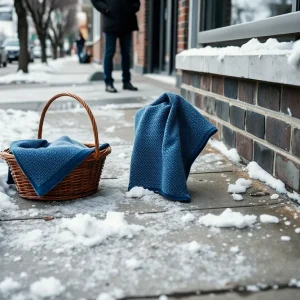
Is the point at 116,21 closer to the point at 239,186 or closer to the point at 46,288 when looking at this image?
the point at 239,186

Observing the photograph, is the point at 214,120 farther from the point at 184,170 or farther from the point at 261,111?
the point at 184,170

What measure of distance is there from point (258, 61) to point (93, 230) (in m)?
1.44

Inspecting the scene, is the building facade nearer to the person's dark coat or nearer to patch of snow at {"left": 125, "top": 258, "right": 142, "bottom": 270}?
patch of snow at {"left": 125, "top": 258, "right": 142, "bottom": 270}

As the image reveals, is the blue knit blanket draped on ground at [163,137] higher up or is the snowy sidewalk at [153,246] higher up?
the blue knit blanket draped on ground at [163,137]

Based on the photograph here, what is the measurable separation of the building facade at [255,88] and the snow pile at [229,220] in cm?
42

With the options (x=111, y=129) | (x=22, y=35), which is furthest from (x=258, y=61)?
(x=22, y=35)

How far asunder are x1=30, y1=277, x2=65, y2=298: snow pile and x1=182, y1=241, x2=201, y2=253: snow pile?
1.75 ft

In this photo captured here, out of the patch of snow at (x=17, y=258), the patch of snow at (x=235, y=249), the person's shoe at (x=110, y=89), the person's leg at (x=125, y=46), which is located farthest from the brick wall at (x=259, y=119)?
the person's shoe at (x=110, y=89)

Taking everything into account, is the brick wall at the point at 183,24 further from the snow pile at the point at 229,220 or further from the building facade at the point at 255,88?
the snow pile at the point at 229,220

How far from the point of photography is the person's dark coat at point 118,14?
7.34m

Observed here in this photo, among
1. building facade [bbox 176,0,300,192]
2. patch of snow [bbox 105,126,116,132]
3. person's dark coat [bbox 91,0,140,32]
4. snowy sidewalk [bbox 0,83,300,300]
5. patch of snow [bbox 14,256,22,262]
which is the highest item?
person's dark coat [bbox 91,0,140,32]

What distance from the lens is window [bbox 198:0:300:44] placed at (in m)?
2.84

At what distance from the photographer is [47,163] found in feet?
8.09

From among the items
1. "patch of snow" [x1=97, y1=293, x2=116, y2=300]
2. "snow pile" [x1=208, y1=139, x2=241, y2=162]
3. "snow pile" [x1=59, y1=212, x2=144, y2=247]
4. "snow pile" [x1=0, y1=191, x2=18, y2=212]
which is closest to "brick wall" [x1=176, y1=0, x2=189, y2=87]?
"snow pile" [x1=208, y1=139, x2=241, y2=162]
